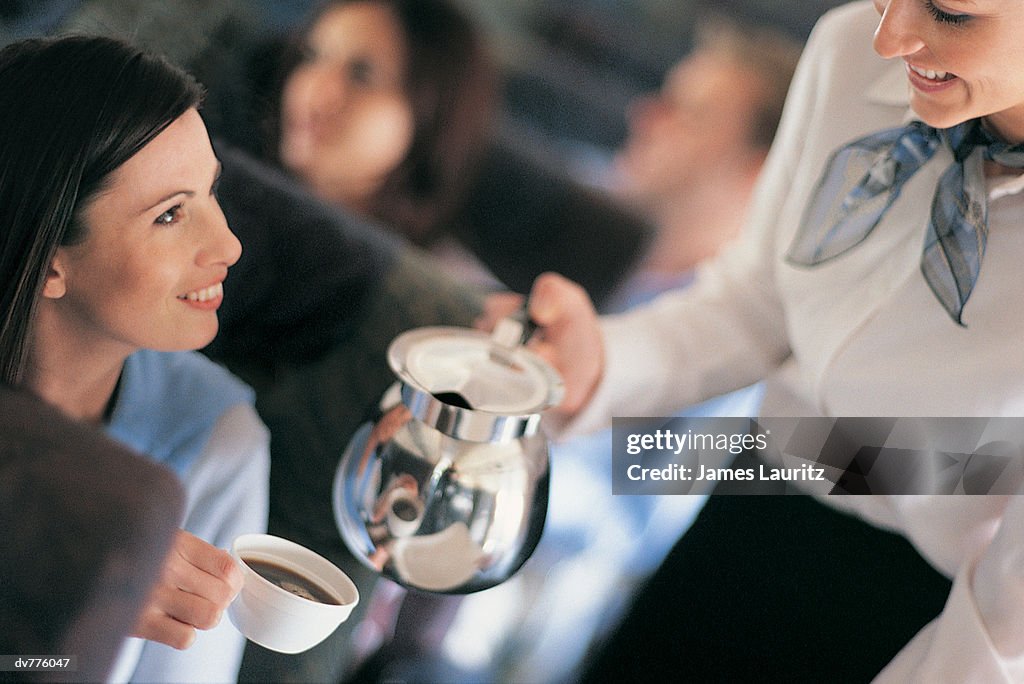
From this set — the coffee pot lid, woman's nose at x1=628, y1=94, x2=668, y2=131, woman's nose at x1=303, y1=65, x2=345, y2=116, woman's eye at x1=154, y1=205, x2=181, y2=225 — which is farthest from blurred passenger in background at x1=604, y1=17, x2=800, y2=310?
woman's eye at x1=154, y1=205, x2=181, y2=225

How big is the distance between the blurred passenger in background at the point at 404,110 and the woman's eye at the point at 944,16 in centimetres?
59

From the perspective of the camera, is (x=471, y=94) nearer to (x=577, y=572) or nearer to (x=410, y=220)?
(x=410, y=220)

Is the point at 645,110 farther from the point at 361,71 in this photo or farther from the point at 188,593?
the point at 188,593

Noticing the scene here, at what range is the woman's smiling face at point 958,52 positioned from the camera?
0.49 metres

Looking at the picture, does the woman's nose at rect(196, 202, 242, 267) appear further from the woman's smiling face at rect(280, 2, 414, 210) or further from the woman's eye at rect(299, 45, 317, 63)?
the woman's eye at rect(299, 45, 317, 63)

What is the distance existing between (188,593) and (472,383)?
0.65 feet

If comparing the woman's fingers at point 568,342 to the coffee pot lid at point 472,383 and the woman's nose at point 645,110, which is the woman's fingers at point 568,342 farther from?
the woman's nose at point 645,110

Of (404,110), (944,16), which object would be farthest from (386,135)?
(944,16)

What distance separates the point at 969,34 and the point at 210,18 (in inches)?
18.7

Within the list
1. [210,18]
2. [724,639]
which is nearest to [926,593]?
[724,639]

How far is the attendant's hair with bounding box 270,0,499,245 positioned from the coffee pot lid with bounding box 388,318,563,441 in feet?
1.78

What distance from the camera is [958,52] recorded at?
0.50 meters

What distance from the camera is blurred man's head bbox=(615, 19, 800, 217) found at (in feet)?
4.27

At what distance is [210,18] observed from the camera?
663 mm
